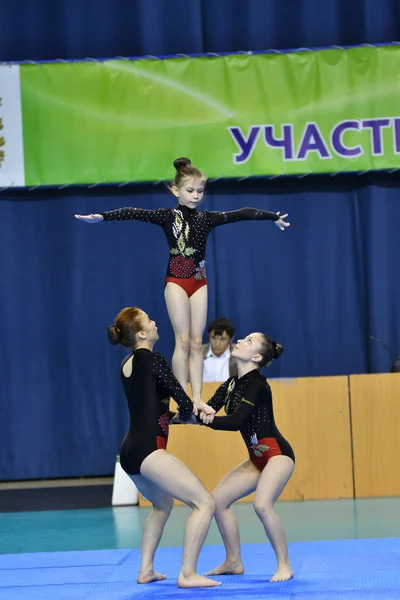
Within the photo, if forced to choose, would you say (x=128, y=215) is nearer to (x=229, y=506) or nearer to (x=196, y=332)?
(x=196, y=332)

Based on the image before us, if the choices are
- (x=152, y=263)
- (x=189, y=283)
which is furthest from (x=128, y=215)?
(x=152, y=263)

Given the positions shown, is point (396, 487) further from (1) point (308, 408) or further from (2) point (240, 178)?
(2) point (240, 178)

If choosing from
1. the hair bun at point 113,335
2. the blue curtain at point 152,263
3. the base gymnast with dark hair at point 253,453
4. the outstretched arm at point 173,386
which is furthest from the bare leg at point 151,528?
the blue curtain at point 152,263

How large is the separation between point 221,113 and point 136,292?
6.45ft

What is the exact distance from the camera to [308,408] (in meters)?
7.69

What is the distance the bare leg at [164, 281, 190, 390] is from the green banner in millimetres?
4029

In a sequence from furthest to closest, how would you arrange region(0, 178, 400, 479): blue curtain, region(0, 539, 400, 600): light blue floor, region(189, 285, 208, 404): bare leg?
1. region(0, 178, 400, 479): blue curtain
2. region(189, 285, 208, 404): bare leg
3. region(0, 539, 400, 600): light blue floor

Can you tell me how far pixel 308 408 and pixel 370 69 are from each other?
3382 mm

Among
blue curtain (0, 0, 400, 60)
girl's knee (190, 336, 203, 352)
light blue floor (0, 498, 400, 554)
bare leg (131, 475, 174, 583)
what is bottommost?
light blue floor (0, 498, 400, 554)

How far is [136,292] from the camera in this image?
938 centimetres

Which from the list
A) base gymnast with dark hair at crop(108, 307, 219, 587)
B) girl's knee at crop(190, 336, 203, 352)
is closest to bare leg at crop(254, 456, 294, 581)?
base gymnast with dark hair at crop(108, 307, 219, 587)

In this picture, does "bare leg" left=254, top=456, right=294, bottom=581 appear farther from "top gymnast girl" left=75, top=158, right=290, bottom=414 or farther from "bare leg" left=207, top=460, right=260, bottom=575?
"top gymnast girl" left=75, top=158, right=290, bottom=414

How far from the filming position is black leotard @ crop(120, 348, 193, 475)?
470 cm

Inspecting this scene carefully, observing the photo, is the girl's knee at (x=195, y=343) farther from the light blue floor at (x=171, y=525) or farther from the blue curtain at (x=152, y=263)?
the blue curtain at (x=152, y=263)
